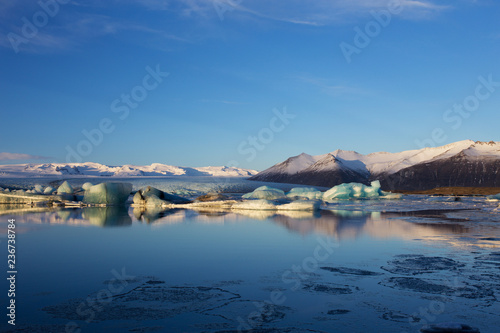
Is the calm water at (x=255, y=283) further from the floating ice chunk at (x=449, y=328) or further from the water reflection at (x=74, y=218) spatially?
the water reflection at (x=74, y=218)

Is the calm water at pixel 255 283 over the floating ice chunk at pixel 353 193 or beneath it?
beneath

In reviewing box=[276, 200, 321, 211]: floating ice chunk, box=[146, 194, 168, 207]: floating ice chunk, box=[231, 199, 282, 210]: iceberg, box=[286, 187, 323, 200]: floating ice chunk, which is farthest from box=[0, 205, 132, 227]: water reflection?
box=[286, 187, 323, 200]: floating ice chunk

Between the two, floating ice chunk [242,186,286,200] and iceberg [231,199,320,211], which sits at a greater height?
floating ice chunk [242,186,286,200]

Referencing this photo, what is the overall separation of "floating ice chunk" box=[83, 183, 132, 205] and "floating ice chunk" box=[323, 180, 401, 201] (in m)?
21.2

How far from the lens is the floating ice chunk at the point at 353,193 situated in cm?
4262

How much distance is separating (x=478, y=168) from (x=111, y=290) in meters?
148

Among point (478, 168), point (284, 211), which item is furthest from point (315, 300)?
point (478, 168)

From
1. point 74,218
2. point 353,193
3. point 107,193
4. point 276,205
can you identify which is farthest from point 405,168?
point 74,218

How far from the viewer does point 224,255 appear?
8.78 metres

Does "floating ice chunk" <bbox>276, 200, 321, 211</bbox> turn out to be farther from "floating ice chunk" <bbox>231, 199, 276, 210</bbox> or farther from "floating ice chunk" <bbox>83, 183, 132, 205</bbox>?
"floating ice chunk" <bbox>83, 183, 132, 205</bbox>

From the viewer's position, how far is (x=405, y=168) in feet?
492

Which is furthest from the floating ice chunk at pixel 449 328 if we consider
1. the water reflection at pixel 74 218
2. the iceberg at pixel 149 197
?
the iceberg at pixel 149 197

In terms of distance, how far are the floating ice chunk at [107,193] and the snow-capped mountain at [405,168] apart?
123 metres

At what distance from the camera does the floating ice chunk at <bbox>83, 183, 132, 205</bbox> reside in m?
27.3
